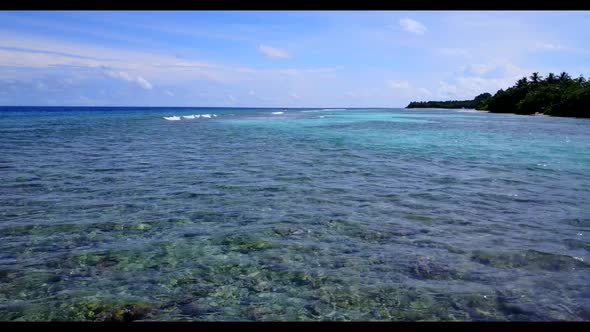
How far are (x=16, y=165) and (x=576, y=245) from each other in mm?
19033

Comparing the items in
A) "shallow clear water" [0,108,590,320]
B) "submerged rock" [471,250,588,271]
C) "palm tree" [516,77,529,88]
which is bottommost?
"submerged rock" [471,250,588,271]

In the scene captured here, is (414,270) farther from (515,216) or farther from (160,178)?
(160,178)

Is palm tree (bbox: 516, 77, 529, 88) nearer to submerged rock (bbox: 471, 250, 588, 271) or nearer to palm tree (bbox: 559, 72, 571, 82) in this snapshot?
palm tree (bbox: 559, 72, 571, 82)

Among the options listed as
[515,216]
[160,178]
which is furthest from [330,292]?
[160,178]

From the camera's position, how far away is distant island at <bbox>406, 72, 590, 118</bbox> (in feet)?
244

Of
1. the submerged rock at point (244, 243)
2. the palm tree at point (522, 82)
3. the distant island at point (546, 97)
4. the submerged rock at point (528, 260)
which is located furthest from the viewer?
the palm tree at point (522, 82)

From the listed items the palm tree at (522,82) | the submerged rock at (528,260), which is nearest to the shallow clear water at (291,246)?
the submerged rock at (528,260)

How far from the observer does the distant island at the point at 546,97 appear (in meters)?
74.4

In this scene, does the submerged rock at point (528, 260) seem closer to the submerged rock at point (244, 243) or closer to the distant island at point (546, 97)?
the submerged rock at point (244, 243)

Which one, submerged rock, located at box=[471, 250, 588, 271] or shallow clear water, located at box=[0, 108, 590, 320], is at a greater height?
shallow clear water, located at box=[0, 108, 590, 320]

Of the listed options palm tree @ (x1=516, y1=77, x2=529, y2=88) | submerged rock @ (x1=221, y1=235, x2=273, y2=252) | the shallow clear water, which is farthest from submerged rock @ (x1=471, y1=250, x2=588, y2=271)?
palm tree @ (x1=516, y1=77, x2=529, y2=88)

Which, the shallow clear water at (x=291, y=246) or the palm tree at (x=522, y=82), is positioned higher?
the palm tree at (x=522, y=82)

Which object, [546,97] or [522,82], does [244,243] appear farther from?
[522,82]
